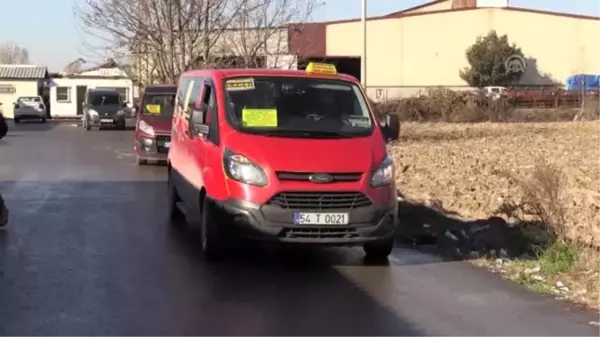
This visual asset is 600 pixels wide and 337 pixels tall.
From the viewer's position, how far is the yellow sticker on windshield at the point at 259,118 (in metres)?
9.73

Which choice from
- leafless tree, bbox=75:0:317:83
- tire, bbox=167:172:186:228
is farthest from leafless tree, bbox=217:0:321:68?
tire, bbox=167:172:186:228

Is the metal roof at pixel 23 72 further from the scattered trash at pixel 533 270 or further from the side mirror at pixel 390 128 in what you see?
the scattered trash at pixel 533 270

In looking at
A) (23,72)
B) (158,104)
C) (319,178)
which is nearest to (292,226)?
(319,178)

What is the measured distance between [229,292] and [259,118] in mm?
2258

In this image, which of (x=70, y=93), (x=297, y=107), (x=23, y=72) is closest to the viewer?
(x=297, y=107)

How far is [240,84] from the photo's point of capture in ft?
33.8

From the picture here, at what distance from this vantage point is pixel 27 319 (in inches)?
282

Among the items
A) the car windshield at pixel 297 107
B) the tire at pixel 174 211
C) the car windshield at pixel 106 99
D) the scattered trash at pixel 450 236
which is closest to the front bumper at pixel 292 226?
the car windshield at pixel 297 107

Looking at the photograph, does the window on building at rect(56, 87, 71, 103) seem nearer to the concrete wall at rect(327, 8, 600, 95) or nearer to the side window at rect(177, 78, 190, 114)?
the concrete wall at rect(327, 8, 600, 95)

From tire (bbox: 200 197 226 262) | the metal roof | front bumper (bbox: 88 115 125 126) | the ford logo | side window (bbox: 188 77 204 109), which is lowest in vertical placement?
tire (bbox: 200 197 226 262)

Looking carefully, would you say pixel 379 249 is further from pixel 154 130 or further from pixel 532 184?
pixel 154 130

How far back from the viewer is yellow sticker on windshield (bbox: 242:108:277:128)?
9.73 metres

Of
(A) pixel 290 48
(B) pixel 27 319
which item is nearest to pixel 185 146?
(B) pixel 27 319

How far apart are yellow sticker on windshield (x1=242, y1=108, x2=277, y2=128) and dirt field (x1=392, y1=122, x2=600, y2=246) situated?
11.4 feet
